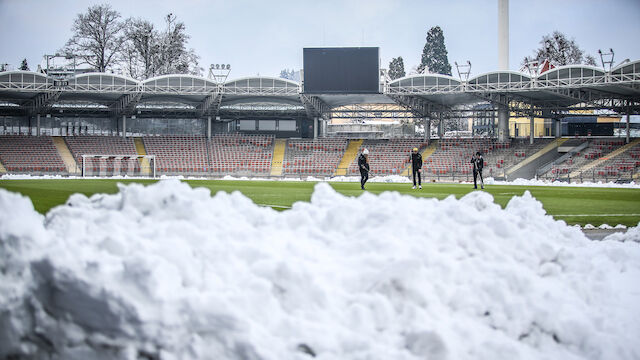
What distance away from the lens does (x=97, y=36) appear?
5881cm

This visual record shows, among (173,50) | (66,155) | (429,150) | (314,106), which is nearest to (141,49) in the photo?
(173,50)

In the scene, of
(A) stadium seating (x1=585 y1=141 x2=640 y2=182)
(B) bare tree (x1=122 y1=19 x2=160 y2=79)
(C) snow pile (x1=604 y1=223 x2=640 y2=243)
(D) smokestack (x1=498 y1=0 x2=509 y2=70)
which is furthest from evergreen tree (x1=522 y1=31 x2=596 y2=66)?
(C) snow pile (x1=604 y1=223 x2=640 y2=243)

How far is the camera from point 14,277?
413cm

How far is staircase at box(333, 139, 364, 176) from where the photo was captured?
160 feet

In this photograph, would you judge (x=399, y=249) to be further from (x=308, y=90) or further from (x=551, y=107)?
(x=551, y=107)

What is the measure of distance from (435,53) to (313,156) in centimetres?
4912

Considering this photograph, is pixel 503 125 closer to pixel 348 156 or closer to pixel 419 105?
pixel 419 105

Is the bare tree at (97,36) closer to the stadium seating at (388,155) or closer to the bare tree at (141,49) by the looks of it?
the bare tree at (141,49)

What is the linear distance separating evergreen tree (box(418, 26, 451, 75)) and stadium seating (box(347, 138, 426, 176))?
141ft

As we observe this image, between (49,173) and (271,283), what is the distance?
44864 millimetres

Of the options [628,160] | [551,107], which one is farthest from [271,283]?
[551,107]

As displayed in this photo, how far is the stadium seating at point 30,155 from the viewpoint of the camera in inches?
1810

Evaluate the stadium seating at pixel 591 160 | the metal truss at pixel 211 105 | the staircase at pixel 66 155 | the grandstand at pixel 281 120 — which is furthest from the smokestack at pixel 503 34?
the staircase at pixel 66 155

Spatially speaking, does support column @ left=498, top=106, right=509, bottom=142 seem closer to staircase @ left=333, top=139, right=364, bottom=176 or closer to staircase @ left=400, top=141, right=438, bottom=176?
staircase @ left=400, top=141, right=438, bottom=176
